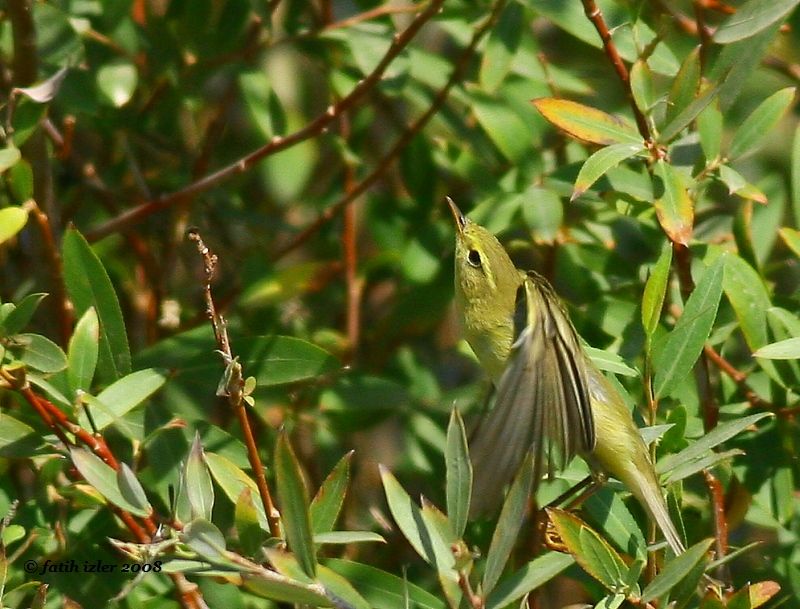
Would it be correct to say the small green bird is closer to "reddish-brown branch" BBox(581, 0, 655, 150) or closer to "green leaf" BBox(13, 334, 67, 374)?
"reddish-brown branch" BBox(581, 0, 655, 150)

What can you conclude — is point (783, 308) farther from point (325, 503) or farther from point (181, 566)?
point (181, 566)

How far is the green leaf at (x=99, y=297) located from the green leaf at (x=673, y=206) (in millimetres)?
904

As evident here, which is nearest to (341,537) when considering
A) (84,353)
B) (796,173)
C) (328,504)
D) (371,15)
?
(328,504)

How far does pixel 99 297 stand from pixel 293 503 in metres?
0.68

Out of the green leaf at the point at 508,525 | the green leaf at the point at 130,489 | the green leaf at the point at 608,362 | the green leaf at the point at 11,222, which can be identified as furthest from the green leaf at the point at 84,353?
the green leaf at the point at 608,362

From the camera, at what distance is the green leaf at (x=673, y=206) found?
1.96 metres

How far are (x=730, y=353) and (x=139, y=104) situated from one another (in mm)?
1569

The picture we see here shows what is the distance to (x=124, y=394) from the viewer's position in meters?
1.89

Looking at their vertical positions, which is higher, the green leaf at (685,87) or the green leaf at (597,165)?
the green leaf at (685,87)

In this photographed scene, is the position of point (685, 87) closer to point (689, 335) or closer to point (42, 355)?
point (689, 335)

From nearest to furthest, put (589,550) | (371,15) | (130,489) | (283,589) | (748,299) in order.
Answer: (283,589) → (130,489) → (589,550) → (748,299) → (371,15)

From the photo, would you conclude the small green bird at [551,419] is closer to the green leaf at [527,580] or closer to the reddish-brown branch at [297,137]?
the green leaf at [527,580]

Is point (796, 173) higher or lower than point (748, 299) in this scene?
higher

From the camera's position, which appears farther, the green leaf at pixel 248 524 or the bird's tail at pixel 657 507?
the bird's tail at pixel 657 507
